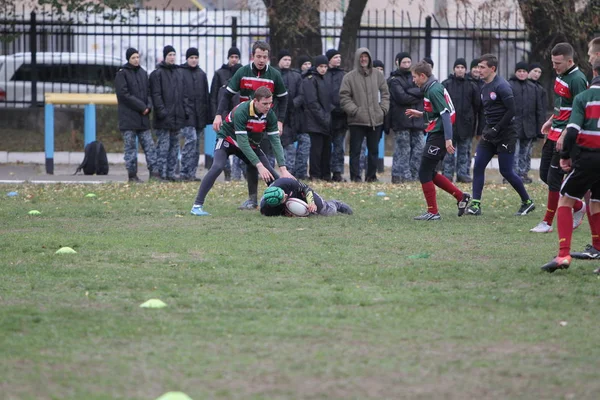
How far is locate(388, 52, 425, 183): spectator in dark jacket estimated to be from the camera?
16.6 m

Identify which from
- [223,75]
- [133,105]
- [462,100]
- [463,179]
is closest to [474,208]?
[463,179]

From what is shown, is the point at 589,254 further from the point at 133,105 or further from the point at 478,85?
the point at 133,105

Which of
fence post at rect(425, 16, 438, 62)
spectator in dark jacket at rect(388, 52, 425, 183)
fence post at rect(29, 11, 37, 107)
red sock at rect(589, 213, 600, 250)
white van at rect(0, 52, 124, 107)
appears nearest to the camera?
red sock at rect(589, 213, 600, 250)

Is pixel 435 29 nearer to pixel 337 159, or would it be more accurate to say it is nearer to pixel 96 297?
pixel 337 159

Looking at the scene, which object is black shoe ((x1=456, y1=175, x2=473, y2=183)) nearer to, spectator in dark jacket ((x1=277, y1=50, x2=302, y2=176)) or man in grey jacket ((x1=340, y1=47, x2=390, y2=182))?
man in grey jacket ((x1=340, y1=47, x2=390, y2=182))

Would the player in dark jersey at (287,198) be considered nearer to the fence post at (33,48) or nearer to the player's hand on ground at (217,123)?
the player's hand on ground at (217,123)

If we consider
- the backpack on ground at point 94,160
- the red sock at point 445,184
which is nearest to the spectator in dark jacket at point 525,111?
the red sock at point 445,184

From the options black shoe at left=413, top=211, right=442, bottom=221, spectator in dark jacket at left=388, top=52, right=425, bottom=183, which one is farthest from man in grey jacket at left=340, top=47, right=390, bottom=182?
black shoe at left=413, top=211, right=442, bottom=221

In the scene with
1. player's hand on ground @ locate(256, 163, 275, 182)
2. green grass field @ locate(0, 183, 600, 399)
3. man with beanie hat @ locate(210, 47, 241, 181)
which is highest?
man with beanie hat @ locate(210, 47, 241, 181)

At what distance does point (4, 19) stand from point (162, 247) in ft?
50.6

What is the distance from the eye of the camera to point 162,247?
923cm

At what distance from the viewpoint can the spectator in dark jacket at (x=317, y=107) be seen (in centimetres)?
1656

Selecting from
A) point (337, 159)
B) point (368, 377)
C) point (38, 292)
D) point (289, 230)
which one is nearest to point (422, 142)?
point (337, 159)

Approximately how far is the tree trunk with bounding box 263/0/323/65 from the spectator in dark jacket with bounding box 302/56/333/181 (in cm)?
534
